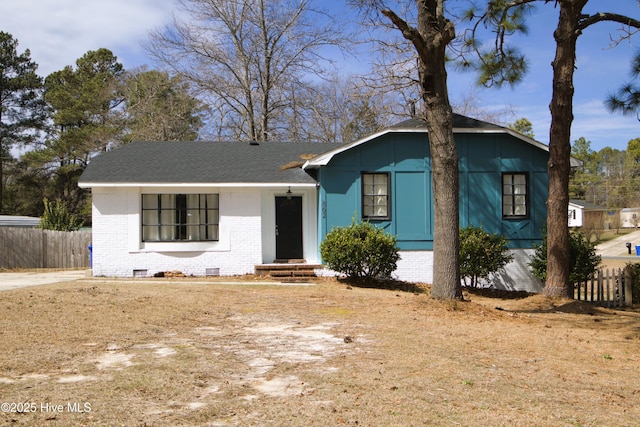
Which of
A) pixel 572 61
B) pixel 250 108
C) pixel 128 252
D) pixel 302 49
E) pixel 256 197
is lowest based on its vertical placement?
pixel 128 252

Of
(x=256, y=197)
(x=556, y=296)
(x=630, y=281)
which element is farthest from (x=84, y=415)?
(x=630, y=281)

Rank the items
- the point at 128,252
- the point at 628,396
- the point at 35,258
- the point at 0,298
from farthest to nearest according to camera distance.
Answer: the point at 35,258, the point at 128,252, the point at 0,298, the point at 628,396

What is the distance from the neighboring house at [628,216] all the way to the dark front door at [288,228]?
53325mm

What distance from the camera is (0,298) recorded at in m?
11.2

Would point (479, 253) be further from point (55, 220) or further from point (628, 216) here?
point (628, 216)

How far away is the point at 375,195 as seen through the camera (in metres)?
18.2

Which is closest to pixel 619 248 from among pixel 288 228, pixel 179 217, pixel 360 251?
pixel 288 228

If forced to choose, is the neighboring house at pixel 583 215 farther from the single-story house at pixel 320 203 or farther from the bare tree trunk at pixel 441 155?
the bare tree trunk at pixel 441 155

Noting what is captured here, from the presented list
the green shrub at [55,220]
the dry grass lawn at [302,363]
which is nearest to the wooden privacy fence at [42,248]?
the green shrub at [55,220]

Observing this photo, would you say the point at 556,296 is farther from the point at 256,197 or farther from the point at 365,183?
the point at 256,197

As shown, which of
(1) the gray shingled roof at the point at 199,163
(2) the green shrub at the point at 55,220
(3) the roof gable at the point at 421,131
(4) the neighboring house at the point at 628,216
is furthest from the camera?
(4) the neighboring house at the point at 628,216

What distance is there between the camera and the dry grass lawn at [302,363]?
5.26 meters

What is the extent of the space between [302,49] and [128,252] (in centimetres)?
1742

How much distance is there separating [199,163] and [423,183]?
7.16 m
